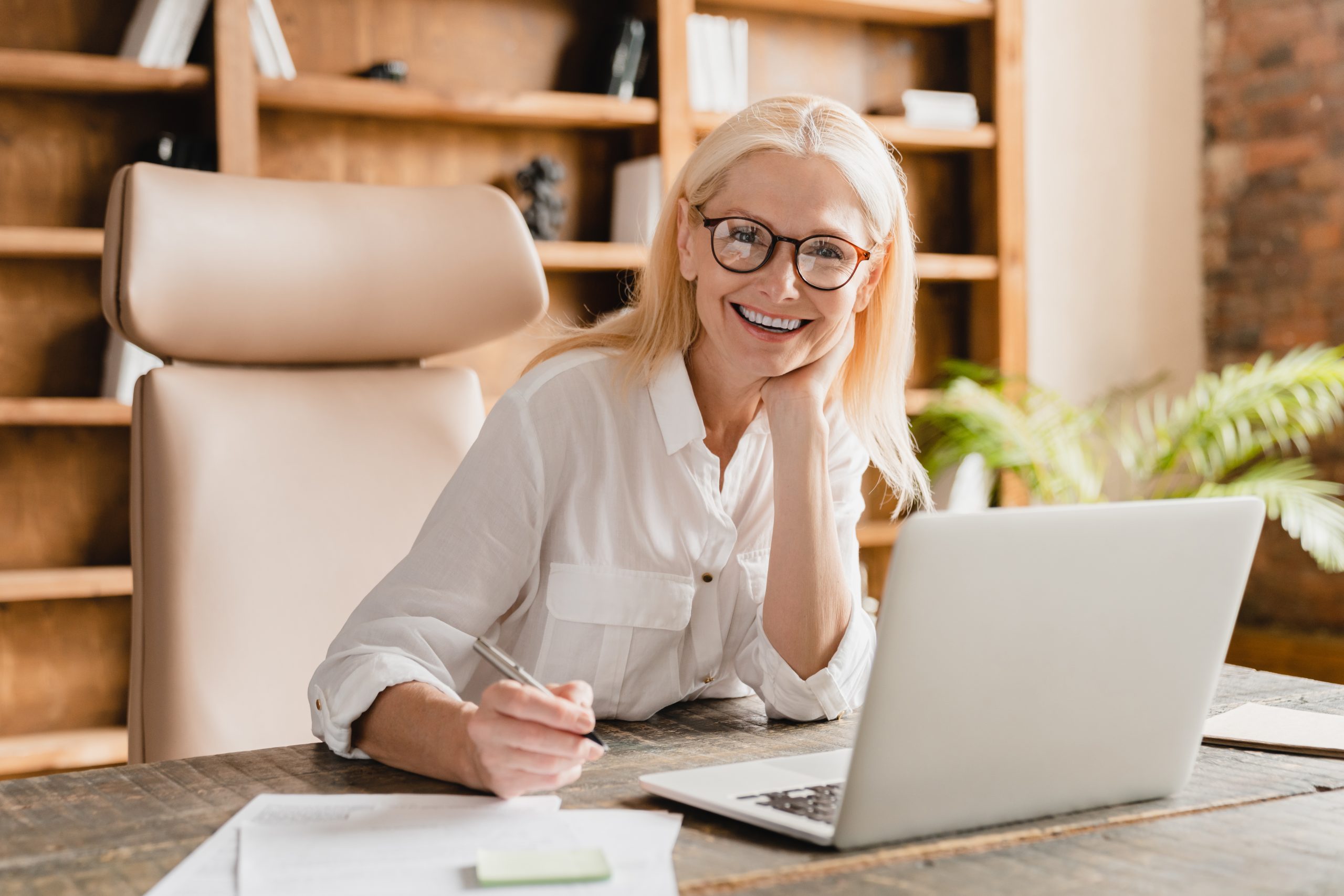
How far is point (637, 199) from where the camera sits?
2.90m

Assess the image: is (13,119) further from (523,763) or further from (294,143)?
(523,763)

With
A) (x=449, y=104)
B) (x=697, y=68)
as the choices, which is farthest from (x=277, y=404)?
(x=697, y=68)

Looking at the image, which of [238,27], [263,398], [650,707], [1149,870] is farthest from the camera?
[238,27]

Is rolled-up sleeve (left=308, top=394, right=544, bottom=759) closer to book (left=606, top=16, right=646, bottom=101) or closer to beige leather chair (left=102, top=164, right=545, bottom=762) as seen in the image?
beige leather chair (left=102, top=164, right=545, bottom=762)

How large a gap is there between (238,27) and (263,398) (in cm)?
128

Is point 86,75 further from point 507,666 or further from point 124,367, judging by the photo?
point 507,666

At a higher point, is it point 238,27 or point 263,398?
point 238,27

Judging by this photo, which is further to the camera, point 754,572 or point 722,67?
point 722,67

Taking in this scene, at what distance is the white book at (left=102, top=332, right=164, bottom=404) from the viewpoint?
2.45m

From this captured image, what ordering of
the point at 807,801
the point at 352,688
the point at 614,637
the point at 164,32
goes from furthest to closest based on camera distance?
1. the point at 164,32
2. the point at 614,637
3. the point at 352,688
4. the point at 807,801

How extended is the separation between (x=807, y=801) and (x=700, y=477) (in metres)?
0.54

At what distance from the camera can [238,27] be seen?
8.05ft

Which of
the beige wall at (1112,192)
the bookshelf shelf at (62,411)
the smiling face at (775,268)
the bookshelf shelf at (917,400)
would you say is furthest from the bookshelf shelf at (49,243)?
the beige wall at (1112,192)

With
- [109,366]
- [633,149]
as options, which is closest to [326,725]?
[109,366]
